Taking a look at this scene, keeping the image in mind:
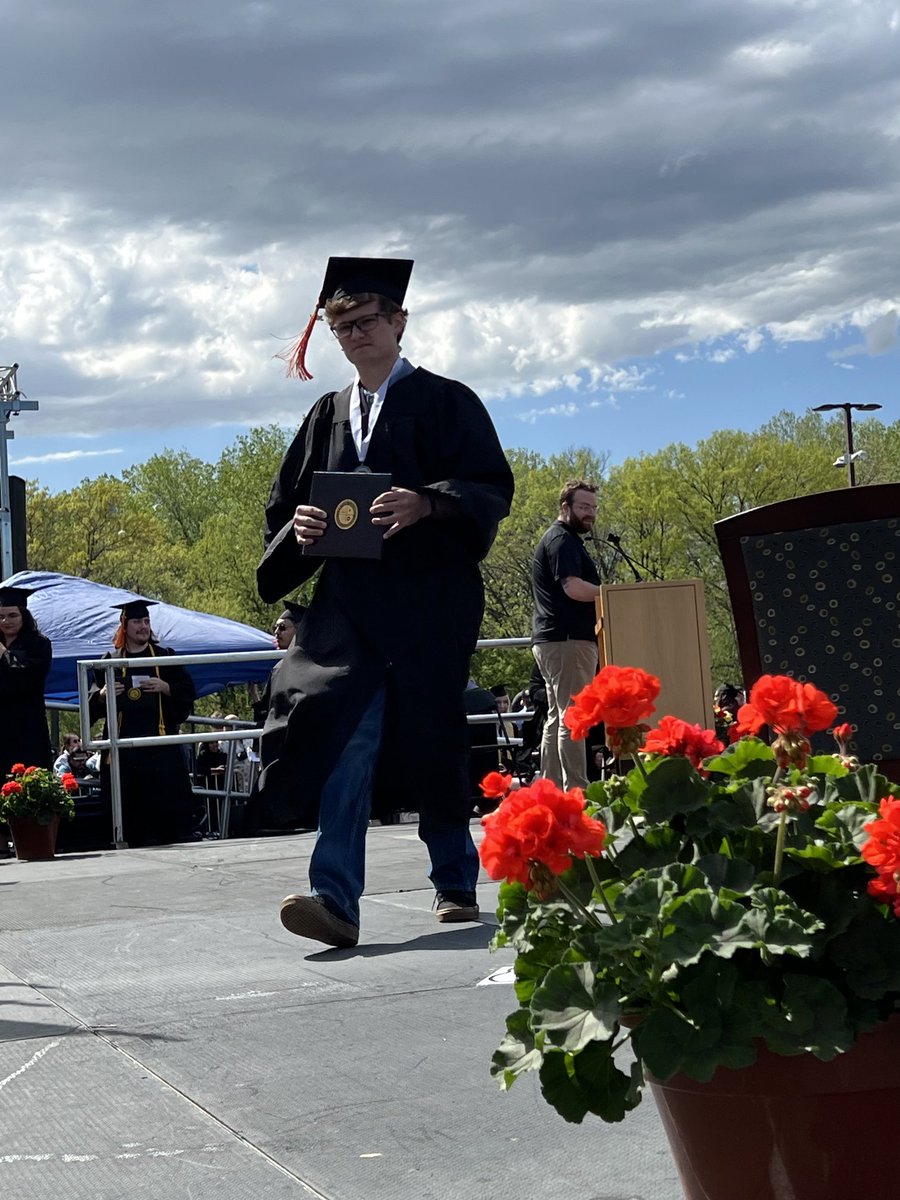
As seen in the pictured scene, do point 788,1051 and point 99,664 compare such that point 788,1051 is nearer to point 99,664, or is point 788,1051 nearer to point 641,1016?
point 641,1016

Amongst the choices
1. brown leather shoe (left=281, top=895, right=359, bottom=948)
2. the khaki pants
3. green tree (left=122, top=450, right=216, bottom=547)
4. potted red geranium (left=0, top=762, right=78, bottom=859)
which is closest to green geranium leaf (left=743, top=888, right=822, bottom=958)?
brown leather shoe (left=281, top=895, right=359, bottom=948)

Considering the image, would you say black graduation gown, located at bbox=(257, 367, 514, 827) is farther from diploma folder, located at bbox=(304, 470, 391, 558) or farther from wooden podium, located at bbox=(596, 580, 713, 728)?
wooden podium, located at bbox=(596, 580, 713, 728)

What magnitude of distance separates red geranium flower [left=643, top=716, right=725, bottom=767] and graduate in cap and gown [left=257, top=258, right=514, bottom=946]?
2.70 metres

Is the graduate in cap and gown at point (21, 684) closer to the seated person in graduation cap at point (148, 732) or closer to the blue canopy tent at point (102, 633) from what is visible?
the seated person in graduation cap at point (148, 732)

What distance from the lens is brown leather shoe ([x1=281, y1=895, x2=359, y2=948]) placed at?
4.57 meters

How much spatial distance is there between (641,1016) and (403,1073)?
1386 millimetres

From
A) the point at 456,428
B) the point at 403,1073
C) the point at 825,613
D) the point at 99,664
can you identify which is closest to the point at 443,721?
the point at 456,428

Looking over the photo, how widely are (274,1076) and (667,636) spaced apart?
6.89 meters

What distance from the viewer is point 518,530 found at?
5728 cm

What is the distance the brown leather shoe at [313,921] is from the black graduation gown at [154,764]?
21.0ft

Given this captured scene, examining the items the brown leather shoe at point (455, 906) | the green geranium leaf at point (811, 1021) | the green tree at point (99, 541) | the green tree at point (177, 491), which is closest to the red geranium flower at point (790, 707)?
the green geranium leaf at point (811, 1021)

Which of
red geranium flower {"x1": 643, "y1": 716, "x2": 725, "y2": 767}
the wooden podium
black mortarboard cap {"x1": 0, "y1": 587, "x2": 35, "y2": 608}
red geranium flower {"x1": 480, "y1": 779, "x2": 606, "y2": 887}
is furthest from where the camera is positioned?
black mortarboard cap {"x1": 0, "y1": 587, "x2": 35, "y2": 608}

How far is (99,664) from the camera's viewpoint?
10.7 metres

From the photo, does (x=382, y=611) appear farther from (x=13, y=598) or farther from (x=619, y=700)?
(x=13, y=598)
